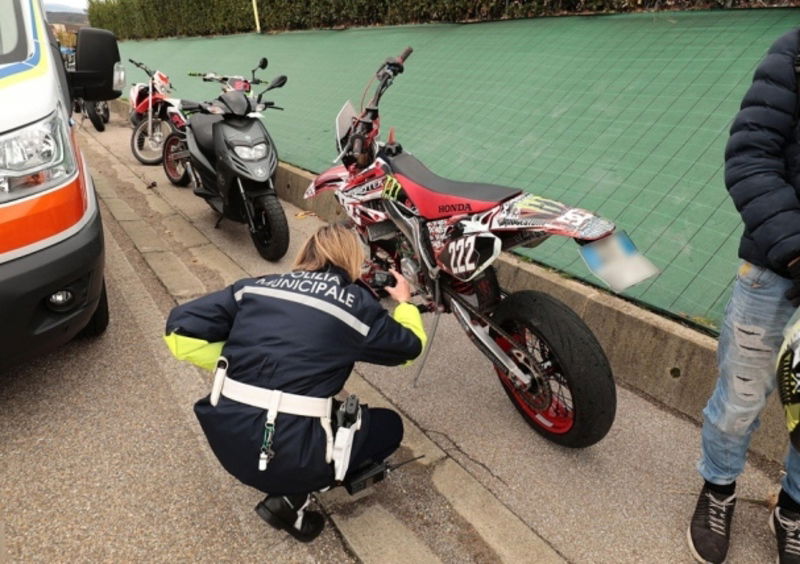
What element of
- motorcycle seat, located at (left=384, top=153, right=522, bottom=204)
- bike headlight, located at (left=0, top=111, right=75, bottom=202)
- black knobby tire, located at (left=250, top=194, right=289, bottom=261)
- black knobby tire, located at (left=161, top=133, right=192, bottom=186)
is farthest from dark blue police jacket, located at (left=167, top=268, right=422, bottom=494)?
black knobby tire, located at (left=161, top=133, right=192, bottom=186)

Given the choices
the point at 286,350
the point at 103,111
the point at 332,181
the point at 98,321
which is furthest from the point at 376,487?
the point at 103,111

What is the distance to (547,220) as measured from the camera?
226cm

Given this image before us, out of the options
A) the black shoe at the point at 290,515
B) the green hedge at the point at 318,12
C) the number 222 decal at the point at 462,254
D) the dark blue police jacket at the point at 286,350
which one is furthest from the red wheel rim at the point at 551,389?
the green hedge at the point at 318,12

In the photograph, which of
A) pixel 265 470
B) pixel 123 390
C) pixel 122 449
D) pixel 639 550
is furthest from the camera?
pixel 123 390

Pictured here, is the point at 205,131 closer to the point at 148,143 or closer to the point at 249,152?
the point at 249,152

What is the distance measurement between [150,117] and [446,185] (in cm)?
577

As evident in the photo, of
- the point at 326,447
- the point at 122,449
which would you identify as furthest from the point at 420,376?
the point at 122,449

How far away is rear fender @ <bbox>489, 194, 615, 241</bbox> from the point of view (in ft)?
6.98

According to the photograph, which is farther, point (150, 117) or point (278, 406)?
point (150, 117)

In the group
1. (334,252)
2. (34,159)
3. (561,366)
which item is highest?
(34,159)

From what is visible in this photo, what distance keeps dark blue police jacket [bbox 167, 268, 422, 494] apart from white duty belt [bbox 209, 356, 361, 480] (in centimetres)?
2

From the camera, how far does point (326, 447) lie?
1.96m

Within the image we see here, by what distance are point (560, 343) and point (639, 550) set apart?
0.80 meters

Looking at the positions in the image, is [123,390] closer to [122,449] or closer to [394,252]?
[122,449]
